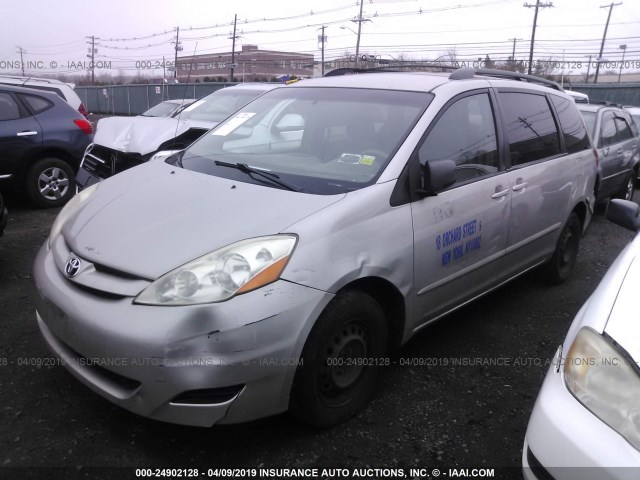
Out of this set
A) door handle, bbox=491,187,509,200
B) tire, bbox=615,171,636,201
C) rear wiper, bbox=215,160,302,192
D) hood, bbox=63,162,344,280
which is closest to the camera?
hood, bbox=63,162,344,280

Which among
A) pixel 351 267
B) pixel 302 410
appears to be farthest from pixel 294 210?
pixel 302 410

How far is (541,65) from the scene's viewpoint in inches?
1724

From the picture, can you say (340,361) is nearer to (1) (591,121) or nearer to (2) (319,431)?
(2) (319,431)

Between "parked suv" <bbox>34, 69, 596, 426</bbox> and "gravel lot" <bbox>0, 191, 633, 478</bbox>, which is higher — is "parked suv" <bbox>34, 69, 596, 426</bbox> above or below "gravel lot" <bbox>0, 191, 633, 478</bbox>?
above

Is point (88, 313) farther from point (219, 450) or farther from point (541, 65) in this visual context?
point (541, 65)

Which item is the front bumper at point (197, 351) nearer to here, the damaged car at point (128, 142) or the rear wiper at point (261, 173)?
the rear wiper at point (261, 173)

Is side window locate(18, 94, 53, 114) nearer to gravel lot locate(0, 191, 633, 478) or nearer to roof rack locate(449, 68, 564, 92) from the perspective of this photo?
gravel lot locate(0, 191, 633, 478)

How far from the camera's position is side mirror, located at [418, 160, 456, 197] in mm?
2738

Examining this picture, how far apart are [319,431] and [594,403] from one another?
1.29 meters

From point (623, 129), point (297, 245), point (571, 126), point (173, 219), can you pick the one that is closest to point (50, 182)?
point (173, 219)

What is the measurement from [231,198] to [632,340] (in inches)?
70.7

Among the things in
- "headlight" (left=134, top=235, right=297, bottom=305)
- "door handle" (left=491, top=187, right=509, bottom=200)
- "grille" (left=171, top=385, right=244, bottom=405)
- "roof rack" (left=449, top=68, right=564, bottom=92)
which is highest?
"roof rack" (left=449, top=68, right=564, bottom=92)

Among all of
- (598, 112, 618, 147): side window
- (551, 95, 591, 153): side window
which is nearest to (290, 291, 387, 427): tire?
(551, 95, 591, 153): side window

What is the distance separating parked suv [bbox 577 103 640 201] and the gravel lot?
14.5 ft
